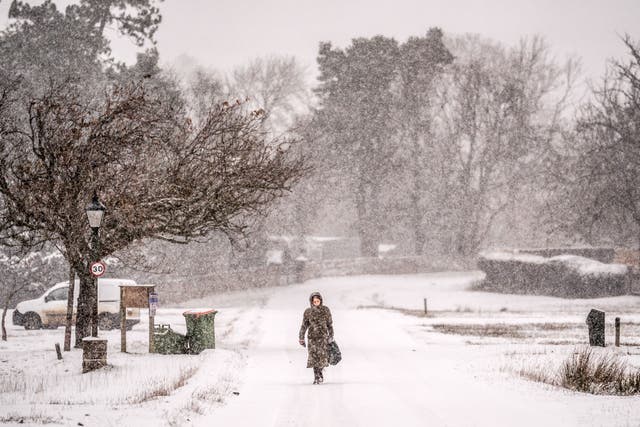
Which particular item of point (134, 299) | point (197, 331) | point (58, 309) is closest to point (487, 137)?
point (58, 309)

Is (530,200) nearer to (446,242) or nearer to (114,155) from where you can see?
(446,242)

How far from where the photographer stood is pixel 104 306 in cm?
2520

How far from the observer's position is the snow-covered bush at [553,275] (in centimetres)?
3819

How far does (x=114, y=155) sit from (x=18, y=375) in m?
5.70

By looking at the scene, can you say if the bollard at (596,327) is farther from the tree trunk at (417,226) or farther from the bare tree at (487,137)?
the tree trunk at (417,226)

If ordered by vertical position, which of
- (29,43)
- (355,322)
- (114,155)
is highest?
(29,43)

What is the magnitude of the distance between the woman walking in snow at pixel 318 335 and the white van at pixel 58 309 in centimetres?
1328

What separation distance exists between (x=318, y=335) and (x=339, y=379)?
1.13 meters

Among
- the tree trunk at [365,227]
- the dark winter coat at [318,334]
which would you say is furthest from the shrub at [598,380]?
the tree trunk at [365,227]

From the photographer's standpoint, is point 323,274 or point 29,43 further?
point 323,274

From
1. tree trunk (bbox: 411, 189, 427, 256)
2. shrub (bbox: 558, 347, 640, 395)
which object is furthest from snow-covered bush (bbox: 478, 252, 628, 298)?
shrub (bbox: 558, 347, 640, 395)

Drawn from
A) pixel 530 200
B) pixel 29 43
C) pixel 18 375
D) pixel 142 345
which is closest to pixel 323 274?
pixel 530 200

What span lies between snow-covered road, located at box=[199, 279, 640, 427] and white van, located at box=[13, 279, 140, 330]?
23.8ft

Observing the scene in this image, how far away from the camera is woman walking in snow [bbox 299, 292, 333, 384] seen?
1342 centimetres
